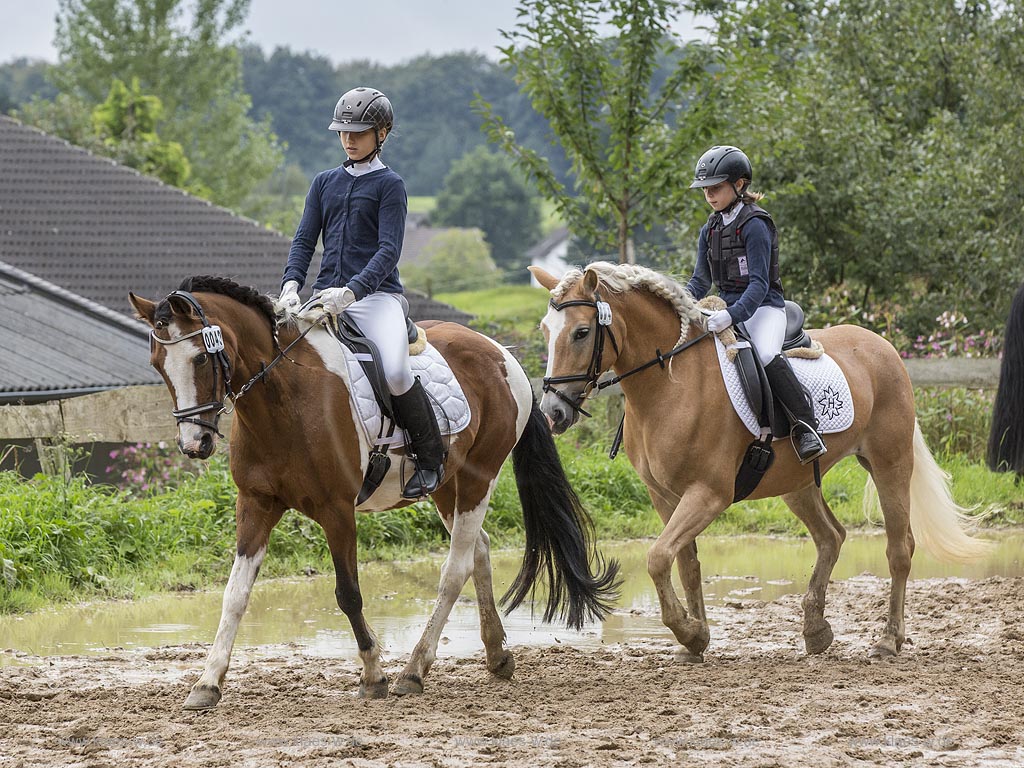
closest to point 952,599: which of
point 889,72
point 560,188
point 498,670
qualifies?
point 498,670

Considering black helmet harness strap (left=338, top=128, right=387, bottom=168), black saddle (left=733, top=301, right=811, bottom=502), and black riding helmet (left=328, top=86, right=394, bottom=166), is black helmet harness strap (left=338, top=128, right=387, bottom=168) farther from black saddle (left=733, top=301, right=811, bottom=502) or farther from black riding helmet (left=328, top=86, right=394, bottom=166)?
black saddle (left=733, top=301, right=811, bottom=502)

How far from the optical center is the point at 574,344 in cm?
638

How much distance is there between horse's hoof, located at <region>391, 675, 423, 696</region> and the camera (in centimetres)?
607

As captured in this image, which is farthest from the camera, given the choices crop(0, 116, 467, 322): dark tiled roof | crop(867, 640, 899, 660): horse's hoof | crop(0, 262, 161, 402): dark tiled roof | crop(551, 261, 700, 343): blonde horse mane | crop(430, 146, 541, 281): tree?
crop(430, 146, 541, 281): tree

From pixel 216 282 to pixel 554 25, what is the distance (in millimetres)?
7776

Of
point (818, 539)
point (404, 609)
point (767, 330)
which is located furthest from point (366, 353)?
point (818, 539)

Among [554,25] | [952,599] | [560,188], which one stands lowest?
[952,599]

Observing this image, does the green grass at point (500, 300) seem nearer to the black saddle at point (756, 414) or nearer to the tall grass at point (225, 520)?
the tall grass at point (225, 520)

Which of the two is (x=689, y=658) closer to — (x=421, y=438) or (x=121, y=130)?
(x=421, y=438)

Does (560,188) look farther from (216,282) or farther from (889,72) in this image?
(889,72)

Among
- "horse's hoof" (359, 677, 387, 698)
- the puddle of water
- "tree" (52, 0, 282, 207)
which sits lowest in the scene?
the puddle of water

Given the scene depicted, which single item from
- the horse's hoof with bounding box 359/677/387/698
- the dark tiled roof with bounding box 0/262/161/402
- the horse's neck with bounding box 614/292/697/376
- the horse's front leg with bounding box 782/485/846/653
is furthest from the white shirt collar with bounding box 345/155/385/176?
the dark tiled roof with bounding box 0/262/161/402

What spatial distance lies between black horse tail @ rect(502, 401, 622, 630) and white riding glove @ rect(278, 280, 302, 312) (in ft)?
5.31

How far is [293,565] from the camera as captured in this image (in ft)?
31.9
